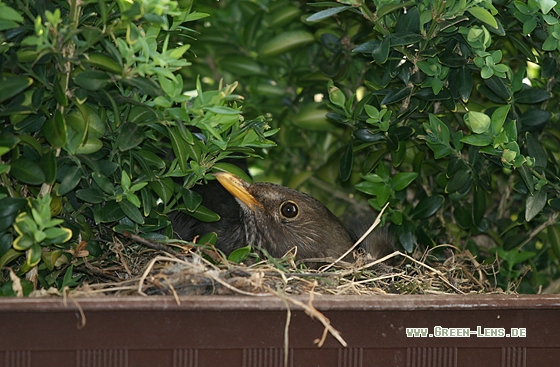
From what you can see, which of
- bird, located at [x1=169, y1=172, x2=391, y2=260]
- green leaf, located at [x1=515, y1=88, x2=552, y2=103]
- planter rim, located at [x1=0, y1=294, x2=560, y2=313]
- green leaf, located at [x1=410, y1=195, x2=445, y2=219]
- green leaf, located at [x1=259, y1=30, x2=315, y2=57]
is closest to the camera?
planter rim, located at [x1=0, y1=294, x2=560, y2=313]

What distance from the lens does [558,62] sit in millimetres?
1873

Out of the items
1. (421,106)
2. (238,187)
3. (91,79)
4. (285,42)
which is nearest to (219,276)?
(91,79)

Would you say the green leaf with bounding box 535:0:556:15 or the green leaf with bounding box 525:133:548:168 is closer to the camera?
the green leaf with bounding box 535:0:556:15

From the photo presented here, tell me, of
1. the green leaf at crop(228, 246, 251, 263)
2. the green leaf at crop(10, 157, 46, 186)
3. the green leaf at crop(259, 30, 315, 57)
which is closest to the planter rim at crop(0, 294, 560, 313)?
the green leaf at crop(10, 157, 46, 186)

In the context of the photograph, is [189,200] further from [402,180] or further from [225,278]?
[402,180]

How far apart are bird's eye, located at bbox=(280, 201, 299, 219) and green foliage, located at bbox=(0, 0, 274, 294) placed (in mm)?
614

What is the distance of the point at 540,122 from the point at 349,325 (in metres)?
0.85

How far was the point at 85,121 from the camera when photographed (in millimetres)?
1330

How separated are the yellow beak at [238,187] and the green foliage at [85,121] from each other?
292 mm

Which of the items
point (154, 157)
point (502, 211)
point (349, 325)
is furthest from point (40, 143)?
point (502, 211)

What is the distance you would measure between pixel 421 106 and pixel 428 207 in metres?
0.39

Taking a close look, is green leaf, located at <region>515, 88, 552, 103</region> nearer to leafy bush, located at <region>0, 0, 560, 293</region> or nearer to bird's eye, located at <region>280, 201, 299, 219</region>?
leafy bush, located at <region>0, 0, 560, 293</region>

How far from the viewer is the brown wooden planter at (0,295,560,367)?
129cm

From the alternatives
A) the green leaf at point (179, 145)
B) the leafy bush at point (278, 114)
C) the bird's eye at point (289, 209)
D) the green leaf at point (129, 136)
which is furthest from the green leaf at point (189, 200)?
the bird's eye at point (289, 209)
